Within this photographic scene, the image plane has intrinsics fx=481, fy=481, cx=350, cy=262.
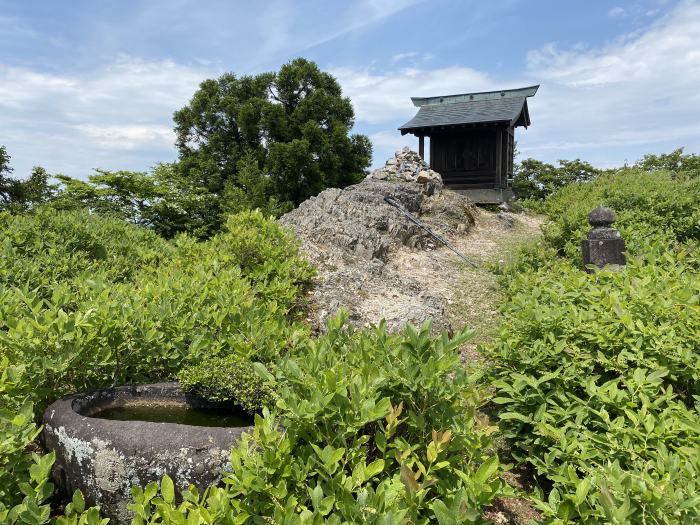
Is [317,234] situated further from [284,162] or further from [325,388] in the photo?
[284,162]

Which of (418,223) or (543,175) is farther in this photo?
(543,175)

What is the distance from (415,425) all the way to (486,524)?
54 centimetres

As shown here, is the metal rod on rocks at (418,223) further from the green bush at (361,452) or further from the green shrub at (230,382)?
the green bush at (361,452)

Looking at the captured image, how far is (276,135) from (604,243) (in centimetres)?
2249

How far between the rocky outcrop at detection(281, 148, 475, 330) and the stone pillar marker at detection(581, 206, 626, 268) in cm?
222

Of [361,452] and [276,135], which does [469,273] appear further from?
[276,135]

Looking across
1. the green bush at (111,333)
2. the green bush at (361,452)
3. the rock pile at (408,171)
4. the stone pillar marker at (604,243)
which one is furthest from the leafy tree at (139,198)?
the green bush at (361,452)

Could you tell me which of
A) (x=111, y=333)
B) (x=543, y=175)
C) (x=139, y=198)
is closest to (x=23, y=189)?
(x=139, y=198)

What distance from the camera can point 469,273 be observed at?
11.4 m

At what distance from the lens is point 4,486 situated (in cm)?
255

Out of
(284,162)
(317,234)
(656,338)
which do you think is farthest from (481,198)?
(656,338)

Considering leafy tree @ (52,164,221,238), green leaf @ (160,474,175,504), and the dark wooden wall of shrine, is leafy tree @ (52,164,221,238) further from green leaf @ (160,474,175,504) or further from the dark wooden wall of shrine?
green leaf @ (160,474,175,504)

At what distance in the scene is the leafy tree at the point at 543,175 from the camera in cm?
2950

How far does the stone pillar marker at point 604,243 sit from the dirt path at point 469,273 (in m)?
1.82
